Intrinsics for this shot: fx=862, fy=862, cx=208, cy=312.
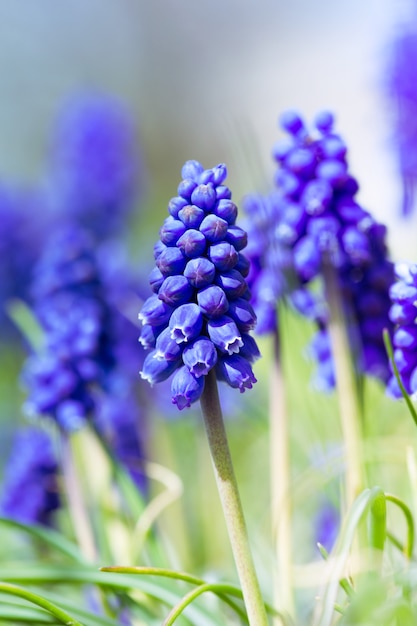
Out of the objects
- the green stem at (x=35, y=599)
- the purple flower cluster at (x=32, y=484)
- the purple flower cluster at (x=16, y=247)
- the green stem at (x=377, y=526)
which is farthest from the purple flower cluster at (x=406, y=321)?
the purple flower cluster at (x=16, y=247)

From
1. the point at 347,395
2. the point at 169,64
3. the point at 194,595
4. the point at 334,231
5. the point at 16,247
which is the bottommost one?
Answer: the point at 194,595

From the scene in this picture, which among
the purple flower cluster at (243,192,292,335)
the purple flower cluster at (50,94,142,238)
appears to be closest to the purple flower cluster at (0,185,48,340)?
the purple flower cluster at (50,94,142,238)

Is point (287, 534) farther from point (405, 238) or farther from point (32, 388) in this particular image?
point (405, 238)

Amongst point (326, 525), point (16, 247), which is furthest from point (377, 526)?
point (16, 247)

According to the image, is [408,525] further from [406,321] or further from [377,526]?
[406,321]

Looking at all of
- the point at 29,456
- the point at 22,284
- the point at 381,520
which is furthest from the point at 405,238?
the point at 381,520

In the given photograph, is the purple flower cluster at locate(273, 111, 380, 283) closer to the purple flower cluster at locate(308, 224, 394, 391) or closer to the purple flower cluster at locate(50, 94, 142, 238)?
the purple flower cluster at locate(308, 224, 394, 391)

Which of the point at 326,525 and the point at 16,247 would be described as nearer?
the point at 326,525
